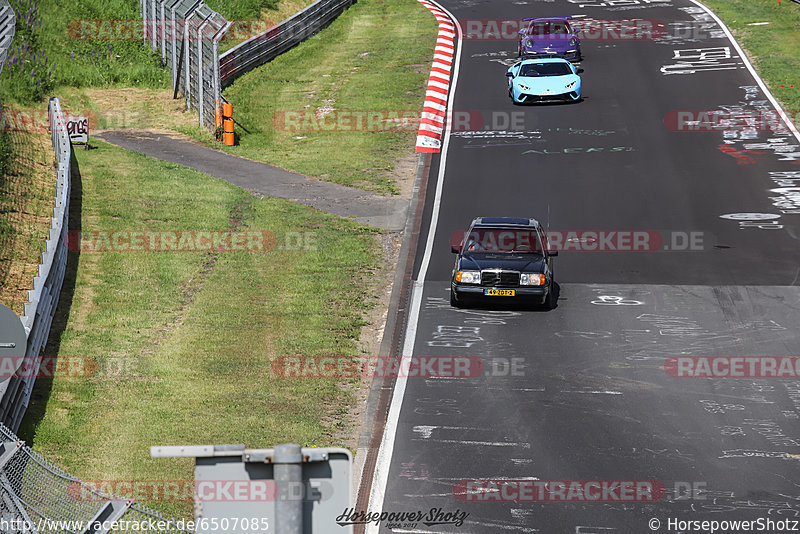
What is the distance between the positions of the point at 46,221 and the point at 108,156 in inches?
239

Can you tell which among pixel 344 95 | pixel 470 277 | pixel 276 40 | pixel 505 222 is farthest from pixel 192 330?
pixel 276 40

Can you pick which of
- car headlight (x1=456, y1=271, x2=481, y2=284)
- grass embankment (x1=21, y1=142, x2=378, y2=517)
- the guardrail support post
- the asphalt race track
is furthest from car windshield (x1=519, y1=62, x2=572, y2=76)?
the guardrail support post

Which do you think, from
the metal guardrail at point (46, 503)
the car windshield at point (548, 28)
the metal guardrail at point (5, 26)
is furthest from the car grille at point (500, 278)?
the car windshield at point (548, 28)

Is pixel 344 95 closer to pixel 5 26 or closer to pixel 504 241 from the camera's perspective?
pixel 5 26

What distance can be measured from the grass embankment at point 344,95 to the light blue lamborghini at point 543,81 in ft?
11.1

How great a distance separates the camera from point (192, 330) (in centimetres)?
1809

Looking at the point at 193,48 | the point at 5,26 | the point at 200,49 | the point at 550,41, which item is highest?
the point at 5,26

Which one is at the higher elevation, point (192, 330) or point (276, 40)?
point (192, 330)

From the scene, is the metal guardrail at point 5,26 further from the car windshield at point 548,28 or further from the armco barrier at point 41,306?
the car windshield at point 548,28

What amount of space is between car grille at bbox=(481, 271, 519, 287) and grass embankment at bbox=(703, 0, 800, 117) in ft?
60.3

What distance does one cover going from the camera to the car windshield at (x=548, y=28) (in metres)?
39.7

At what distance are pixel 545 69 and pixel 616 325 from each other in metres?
17.6

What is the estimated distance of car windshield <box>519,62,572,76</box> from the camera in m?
34.6

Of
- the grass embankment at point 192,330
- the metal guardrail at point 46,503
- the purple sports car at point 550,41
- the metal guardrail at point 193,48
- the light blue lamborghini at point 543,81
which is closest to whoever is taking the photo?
the metal guardrail at point 46,503
